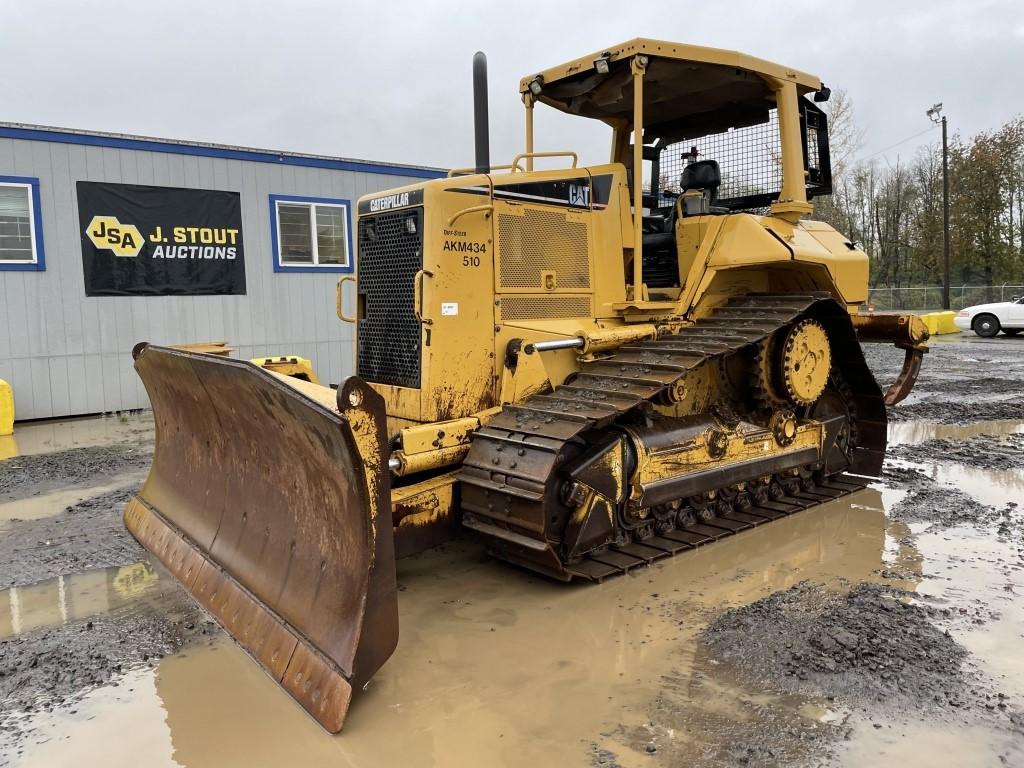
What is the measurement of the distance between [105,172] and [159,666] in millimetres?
9322

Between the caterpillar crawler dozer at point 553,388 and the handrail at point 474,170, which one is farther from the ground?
the handrail at point 474,170

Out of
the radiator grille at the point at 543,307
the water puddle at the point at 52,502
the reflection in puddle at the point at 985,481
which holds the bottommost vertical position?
the reflection in puddle at the point at 985,481

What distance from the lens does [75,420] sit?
10.9m

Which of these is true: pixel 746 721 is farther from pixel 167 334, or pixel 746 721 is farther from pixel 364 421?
pixel 167 334

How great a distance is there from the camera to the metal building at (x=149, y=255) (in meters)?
10.5

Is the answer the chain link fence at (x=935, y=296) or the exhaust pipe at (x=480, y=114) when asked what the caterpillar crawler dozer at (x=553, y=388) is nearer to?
the exhaust pipe at (x=480, y=114)

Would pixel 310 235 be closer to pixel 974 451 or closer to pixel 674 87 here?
pixel 674 87

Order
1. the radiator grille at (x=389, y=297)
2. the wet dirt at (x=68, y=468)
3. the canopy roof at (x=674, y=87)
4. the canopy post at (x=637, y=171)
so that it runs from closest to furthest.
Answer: the radiator grille at (x=389, y=297)
the canopy post at (x=637, y=171)
the canopy roof at (x=674, y=87)
the wet dirt at (x=68, y=468)

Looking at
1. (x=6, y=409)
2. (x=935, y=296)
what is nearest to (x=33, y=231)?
(x=6, y=409)

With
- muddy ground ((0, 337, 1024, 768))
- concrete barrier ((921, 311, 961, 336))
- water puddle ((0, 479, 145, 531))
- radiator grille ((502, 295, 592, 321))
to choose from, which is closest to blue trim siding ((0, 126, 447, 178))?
water puddle ((0, 479, 145, 531))

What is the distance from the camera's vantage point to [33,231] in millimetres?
10469

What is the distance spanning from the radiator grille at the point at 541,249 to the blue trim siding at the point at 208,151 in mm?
8343

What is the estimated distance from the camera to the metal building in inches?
414

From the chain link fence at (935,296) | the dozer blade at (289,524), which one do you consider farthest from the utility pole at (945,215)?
the dozer blade at (289,524)
